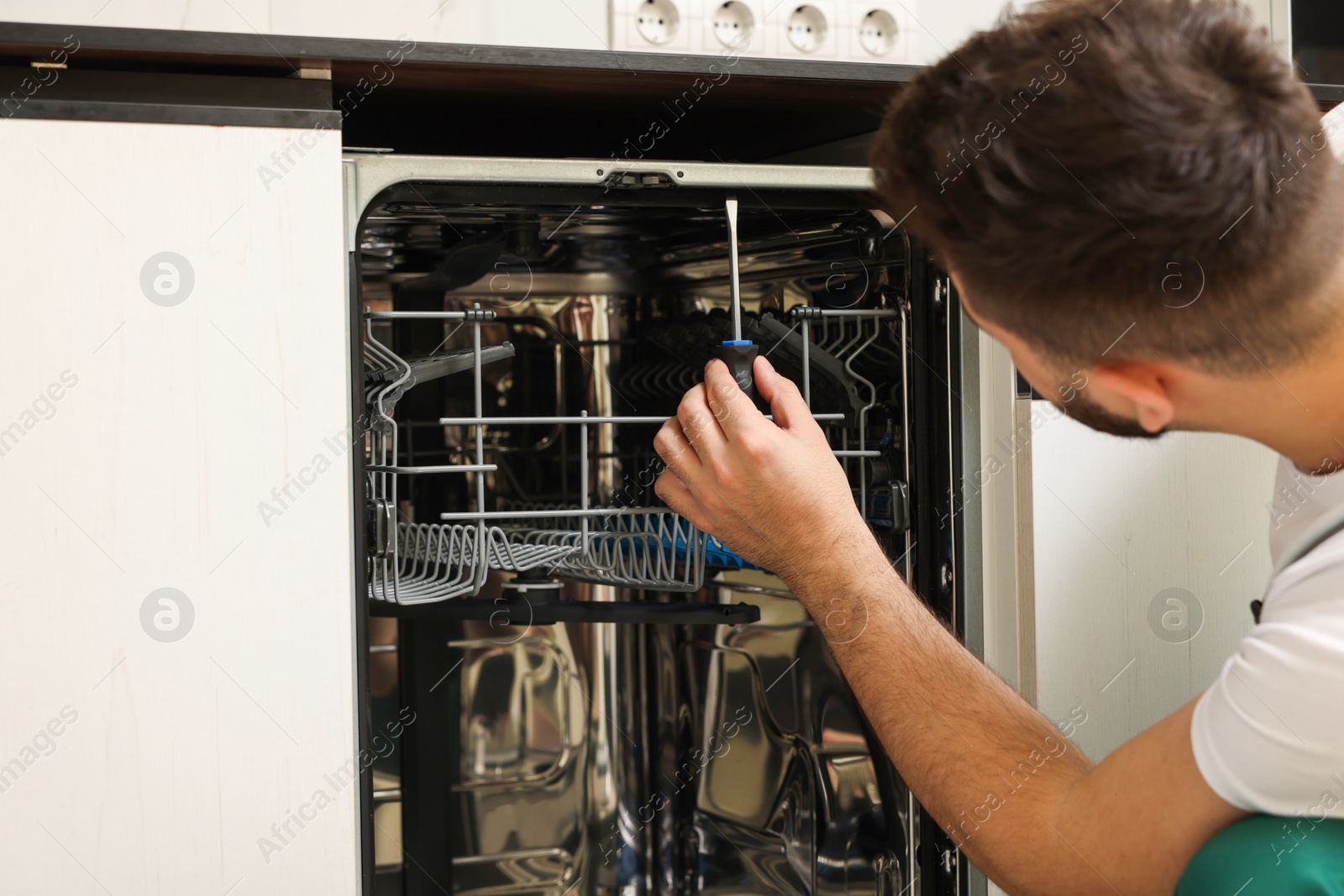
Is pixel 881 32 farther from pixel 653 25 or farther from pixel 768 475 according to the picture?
pixel 768 475

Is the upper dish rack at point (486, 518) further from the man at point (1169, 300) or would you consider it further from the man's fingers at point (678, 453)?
the man at point (1169, 300)

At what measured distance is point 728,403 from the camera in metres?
0.94

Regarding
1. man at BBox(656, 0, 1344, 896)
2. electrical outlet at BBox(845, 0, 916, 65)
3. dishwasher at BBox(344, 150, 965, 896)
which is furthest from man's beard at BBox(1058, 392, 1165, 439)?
electrical outlet at BBox(845, 0, 916, 65)

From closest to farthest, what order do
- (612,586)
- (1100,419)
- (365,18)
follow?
(1100,419) < (365,18) < (612,586)

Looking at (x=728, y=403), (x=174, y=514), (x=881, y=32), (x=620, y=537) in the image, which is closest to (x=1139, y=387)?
(x=728, y=403)

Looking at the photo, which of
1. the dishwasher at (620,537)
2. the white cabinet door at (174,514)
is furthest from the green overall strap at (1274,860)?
the white cabinet door at (174,514)

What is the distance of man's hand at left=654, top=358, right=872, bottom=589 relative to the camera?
920mm

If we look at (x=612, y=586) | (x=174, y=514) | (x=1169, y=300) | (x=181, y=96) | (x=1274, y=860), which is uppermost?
(x=181, y=96)

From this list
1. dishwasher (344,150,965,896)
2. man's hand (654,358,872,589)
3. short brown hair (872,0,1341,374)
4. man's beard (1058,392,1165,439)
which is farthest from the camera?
dishwasher (344,150,965,896)

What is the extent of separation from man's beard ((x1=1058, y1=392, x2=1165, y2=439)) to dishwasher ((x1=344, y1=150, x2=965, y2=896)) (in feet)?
0.78

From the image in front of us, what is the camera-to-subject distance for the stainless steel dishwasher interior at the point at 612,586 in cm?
111

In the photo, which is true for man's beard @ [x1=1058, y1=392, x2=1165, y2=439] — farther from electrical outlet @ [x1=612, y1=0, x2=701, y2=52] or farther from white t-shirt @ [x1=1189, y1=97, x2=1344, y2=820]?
electrical outlet @ [x1=612, y1=0, x2=701, y2=52]

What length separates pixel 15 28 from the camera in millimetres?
777

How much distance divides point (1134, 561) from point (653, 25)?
0.62 meters
